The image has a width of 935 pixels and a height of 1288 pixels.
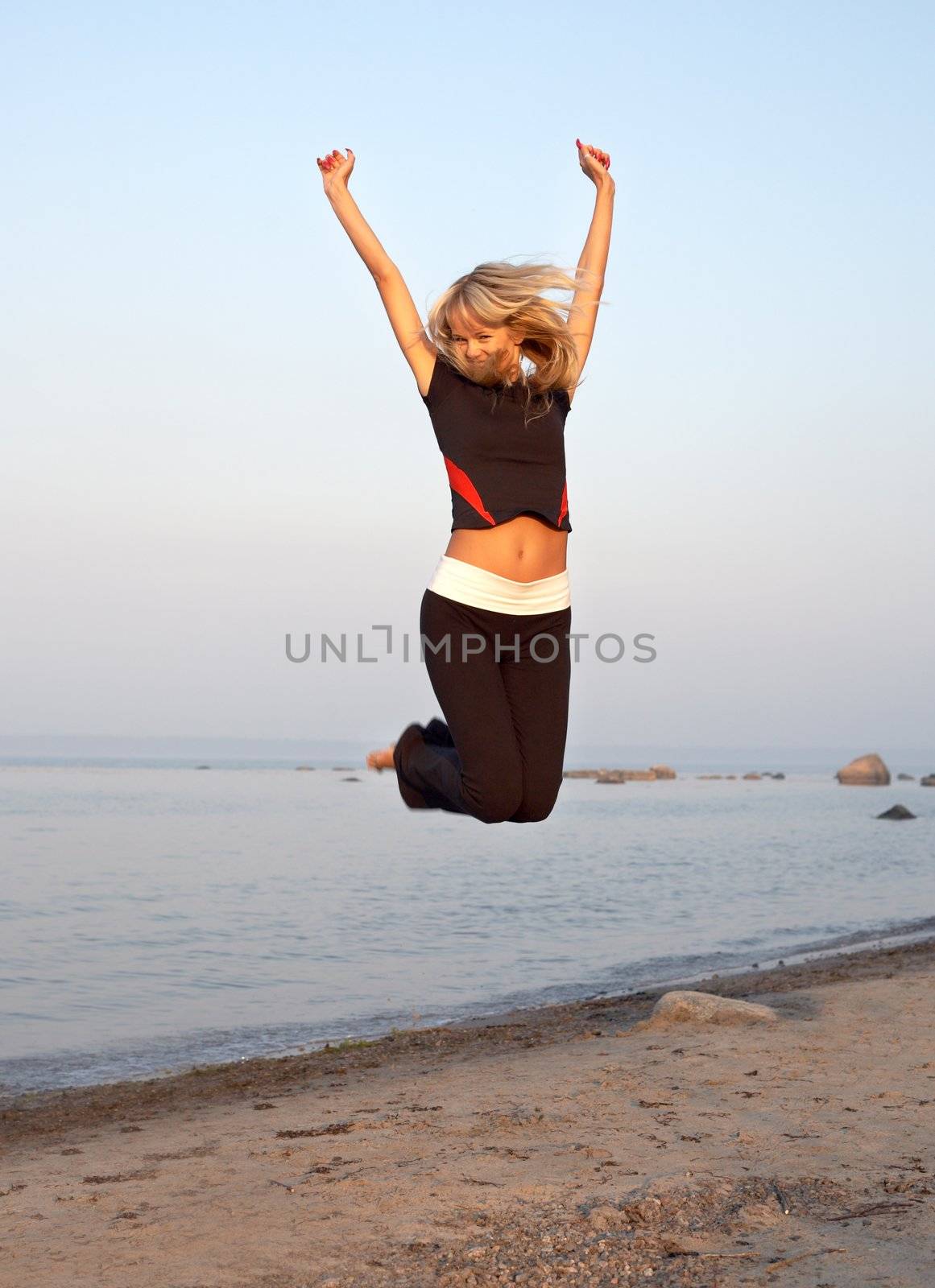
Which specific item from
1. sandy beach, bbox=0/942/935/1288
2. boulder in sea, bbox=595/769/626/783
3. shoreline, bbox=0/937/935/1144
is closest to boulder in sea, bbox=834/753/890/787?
boulder in sea, bbox=595/769/626/783

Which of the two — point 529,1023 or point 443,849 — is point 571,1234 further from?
point 443,849

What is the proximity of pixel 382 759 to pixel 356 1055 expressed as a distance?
6004 millimetres

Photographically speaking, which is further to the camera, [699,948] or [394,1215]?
Result: [699,948]

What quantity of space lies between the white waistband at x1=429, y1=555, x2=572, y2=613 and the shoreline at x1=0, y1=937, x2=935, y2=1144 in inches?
225

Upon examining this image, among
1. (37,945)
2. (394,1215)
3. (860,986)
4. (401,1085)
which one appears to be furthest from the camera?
(37,945)

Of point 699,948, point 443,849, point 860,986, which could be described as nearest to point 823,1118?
point 860,986

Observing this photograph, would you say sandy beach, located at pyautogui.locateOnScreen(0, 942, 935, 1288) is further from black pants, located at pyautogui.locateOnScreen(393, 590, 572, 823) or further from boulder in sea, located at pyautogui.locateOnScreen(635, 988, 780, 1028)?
black pants, located at pyautogui.locateOnScreen(393, 590, 572, 823)

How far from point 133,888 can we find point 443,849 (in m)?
12.9

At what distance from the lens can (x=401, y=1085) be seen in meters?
8.71

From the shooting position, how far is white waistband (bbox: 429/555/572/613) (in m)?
4.78

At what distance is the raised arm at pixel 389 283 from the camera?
4859 millimetres

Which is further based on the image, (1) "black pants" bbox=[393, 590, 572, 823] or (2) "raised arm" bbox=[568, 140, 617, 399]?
(2) "raised arm" bbox=[568, 140, 617, 399]

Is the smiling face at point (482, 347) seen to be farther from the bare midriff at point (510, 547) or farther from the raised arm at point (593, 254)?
the bare midriff at point (510, 547)

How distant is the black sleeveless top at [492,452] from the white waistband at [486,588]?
0.17 meters
